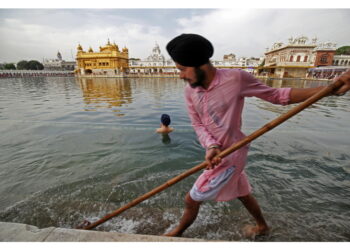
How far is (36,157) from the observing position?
3.95m

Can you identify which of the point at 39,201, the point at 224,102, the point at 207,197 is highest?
the point at 224,102

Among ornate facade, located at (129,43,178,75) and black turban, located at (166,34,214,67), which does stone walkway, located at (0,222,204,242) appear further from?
ornate facade, located at (129,43,178,75)

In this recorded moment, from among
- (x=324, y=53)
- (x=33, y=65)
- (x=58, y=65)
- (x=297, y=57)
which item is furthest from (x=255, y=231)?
(x=58, y=65)

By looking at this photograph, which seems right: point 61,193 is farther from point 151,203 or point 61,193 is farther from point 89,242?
point 89,242

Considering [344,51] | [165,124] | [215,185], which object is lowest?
[165,124]

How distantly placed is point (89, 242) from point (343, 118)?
30.5 feet

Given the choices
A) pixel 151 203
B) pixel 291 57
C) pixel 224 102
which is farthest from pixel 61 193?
pixel 291 57

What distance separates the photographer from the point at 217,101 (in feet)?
4.46

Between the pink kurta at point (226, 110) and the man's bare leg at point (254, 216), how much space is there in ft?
0.36

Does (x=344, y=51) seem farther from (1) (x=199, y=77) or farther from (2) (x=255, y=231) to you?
(1) (x=199, y=77)

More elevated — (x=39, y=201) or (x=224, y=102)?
(x=224, y=102)

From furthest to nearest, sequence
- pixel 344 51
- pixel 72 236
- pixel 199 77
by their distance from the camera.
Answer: pixel 344 51 < pixel 72 236 < pixel 199 77

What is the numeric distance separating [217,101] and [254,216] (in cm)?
132

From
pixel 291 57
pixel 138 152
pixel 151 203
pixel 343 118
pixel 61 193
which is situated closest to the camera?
pixel 151 203
